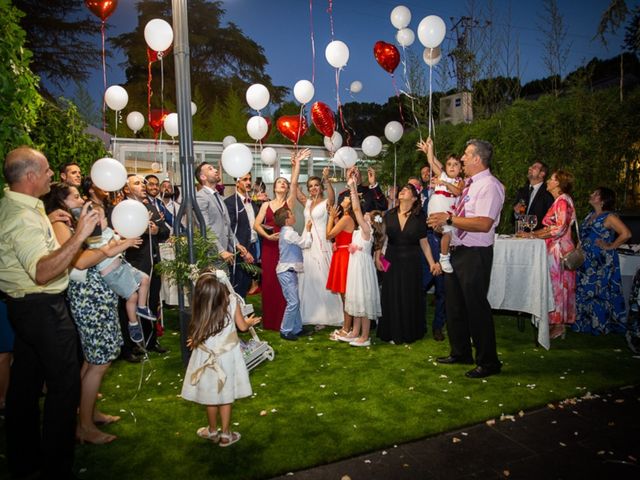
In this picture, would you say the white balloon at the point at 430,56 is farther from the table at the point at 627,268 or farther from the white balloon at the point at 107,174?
the white balloon at the point at 107,174

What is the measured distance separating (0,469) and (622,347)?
579 cm

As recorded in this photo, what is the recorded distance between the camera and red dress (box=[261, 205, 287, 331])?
5793 millimetres

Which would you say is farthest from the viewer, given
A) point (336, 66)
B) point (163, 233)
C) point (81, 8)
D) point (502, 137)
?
point (81, 8)

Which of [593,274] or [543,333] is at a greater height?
[593,274]

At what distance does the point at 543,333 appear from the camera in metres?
4.78

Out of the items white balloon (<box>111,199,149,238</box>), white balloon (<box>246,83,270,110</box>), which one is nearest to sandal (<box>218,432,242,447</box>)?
white balloon (<box>111,199,149,238</box>)

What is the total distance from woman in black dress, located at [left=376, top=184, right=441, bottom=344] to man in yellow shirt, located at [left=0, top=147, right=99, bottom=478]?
351cm

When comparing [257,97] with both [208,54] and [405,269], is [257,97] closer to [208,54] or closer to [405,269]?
[405,269]

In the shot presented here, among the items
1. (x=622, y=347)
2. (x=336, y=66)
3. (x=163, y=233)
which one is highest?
(x=336, y=66)

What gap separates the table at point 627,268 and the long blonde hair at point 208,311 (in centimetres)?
515

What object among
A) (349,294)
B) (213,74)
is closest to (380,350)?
(349,294)

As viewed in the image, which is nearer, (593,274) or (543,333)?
(543,333)

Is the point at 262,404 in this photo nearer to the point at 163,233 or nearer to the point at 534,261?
the point at 163,233

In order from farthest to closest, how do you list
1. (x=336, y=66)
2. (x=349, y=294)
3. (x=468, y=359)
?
(x=336, y=66)
(x=349, y=294)
(x=468, y=359)
